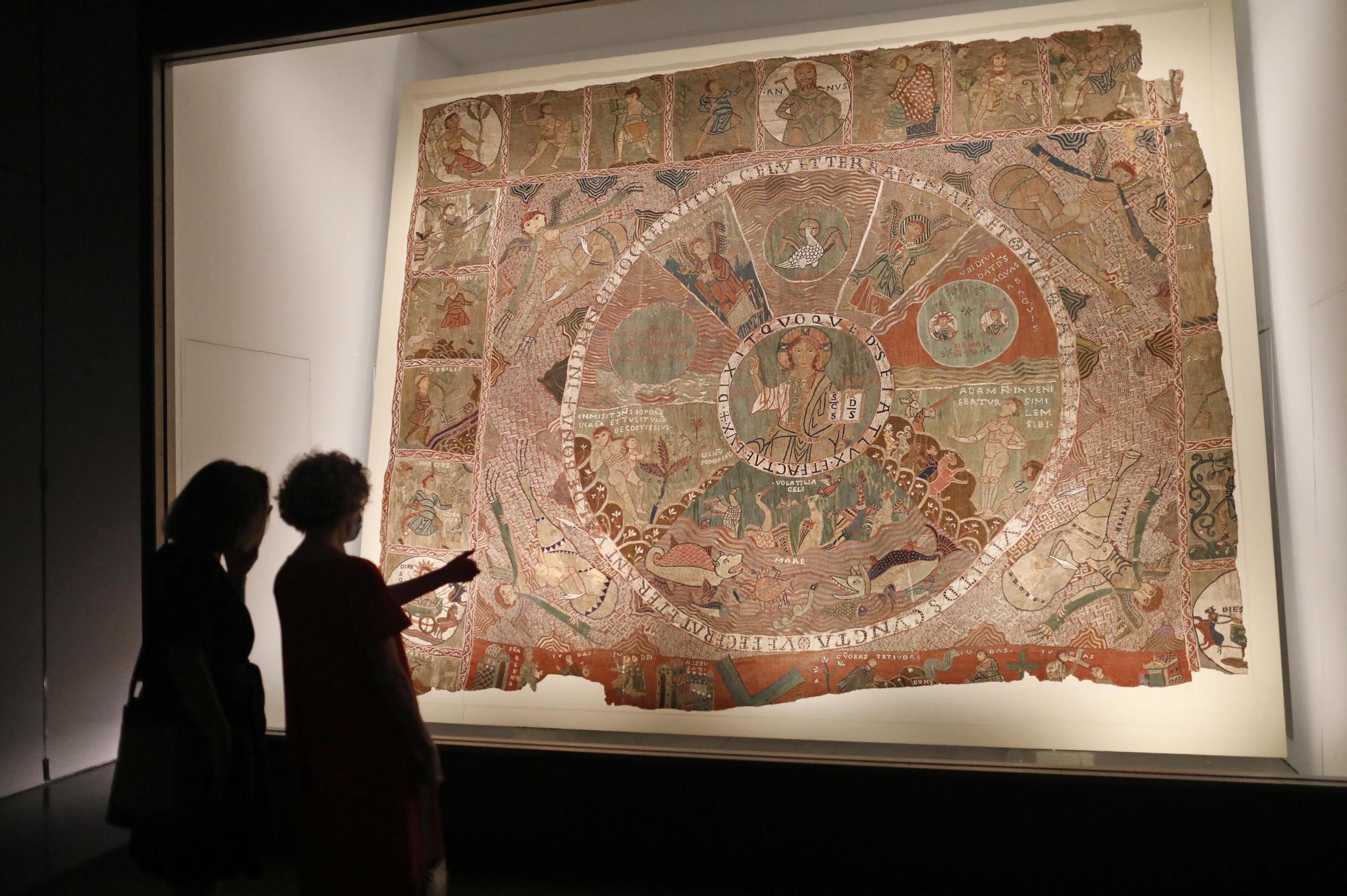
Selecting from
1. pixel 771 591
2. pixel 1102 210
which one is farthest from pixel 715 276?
pixel 1102 210

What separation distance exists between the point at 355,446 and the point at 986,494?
2.98 metres

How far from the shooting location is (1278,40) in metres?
3.84

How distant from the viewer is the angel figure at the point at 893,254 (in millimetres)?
4305

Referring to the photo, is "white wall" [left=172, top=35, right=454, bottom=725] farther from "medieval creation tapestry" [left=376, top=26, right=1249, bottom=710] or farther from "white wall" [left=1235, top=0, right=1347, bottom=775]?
"white wall" [left=1235, top=0, right=1347, bottom=775]

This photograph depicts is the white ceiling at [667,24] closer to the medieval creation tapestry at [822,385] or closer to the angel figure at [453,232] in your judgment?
the medieval creation tapestry at [822,385]

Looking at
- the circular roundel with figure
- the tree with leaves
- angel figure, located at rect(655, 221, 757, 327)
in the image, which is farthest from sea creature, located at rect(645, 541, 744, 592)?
angel figure, located at rect(655, 221, 757, 327)

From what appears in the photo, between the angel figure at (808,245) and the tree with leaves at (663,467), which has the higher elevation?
the angel figure at (808,245)

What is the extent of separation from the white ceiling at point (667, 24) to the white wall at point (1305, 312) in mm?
1009

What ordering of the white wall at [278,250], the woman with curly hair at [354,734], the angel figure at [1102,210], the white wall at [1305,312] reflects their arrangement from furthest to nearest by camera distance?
the white wall at [278,250] → the angel figure at [1102,210] → the white wall at [1305,312] → the woman with curly hair at [354,734]

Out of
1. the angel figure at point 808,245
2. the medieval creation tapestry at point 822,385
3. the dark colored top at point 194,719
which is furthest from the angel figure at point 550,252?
the dark colored top at point 194,719

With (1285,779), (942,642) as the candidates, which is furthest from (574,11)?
(1285,779)

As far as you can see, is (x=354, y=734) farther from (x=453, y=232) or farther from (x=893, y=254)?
(x=453, y=232)

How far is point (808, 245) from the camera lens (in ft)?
14.5

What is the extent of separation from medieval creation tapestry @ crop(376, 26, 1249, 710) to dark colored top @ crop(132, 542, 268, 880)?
198 centimetres
